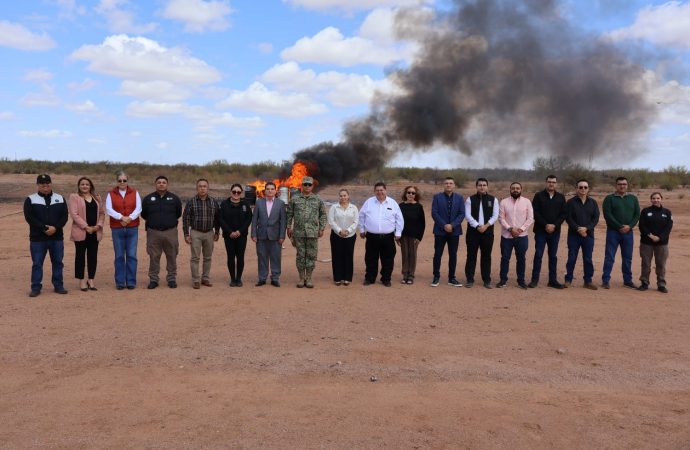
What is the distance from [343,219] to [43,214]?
4725 mm

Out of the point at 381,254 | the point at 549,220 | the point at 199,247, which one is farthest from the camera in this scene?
the point at 381,254

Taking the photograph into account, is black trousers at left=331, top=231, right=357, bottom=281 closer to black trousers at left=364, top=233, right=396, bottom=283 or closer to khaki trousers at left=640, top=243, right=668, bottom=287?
black trousers at left=364, top=233, right=396, bottom=283

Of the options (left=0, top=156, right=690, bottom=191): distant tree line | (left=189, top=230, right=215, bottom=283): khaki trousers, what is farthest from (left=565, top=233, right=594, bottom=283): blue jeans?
(left=0, top=156, right=690, bottom=191): distant tree line

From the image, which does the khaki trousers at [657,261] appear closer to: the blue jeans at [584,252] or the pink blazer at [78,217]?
the blue jeans at [584,252]

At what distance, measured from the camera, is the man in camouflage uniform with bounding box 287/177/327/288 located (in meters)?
10.0

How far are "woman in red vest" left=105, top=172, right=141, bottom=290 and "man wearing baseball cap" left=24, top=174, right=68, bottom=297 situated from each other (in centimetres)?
74

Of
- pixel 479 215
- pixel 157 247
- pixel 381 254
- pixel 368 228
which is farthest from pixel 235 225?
pixel 479 215

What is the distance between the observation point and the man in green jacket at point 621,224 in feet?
34.0

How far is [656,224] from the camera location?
1031 cm

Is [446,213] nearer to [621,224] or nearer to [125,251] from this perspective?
[621,224]

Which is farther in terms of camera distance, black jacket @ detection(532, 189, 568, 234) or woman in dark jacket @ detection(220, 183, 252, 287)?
black jacket @ detection(532, 189, 568, 234)

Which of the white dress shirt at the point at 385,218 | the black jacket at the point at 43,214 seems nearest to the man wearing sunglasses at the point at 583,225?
the white dress shirt at the point at 385,218

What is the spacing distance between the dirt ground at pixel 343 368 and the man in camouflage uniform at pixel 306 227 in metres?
0.44

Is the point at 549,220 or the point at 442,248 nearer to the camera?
the point at 549,220
